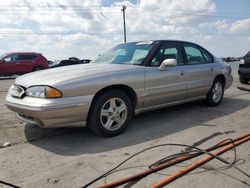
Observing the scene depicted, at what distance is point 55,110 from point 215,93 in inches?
155

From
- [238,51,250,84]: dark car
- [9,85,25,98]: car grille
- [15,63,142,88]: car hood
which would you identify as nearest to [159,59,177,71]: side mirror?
[15,63,142,88]: car hood

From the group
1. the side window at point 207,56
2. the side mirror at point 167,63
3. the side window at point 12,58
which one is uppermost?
the side window at point 12,58

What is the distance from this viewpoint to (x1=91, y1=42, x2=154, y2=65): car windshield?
4.65m

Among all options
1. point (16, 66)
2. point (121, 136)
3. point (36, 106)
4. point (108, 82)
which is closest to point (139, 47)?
point (108, 82)

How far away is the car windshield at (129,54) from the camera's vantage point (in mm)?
4652

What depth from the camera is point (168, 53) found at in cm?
491

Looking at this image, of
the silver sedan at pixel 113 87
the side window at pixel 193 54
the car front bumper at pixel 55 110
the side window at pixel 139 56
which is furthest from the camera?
the side window at pixel 193 54

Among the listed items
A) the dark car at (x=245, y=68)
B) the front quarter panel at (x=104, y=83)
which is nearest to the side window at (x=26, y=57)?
the dark car at (x=245, y=68)

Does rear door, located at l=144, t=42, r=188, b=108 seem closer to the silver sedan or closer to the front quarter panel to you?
the silver sedan

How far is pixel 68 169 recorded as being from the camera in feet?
9.73

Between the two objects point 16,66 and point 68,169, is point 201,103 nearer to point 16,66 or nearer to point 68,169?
point 68,169

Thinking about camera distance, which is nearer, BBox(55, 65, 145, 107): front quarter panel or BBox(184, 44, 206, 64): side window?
BBox(55, 65, 145, 107): front quarter panel

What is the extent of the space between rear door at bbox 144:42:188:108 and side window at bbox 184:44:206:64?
248 millimetres

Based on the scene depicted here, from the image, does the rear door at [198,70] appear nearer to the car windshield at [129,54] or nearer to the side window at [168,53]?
the side window at [168,53]
